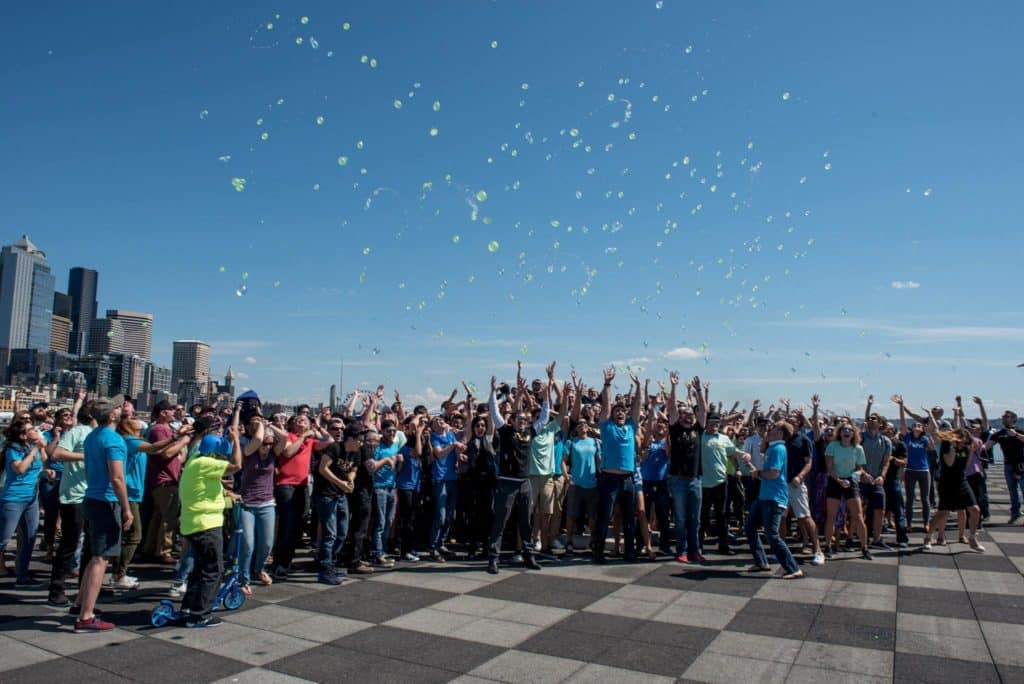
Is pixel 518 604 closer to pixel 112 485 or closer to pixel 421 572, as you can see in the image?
pixel 421 572

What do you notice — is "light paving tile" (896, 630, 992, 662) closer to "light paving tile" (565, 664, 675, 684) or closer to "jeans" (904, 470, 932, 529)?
"light paving tile" (565, 664, 675, 684)

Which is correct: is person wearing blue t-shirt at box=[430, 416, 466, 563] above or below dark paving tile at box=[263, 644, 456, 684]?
above

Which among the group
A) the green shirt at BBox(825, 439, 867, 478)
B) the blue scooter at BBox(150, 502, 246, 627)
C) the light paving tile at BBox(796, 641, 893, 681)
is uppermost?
the green shirt at BBox(825, 439, 867, 478)

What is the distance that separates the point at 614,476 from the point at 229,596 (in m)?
5.12

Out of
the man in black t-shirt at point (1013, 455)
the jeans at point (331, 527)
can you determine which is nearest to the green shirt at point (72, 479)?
the jeans at point (331, 527)

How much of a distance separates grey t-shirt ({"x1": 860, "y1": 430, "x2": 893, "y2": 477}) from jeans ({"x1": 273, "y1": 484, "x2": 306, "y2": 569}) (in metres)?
A: 8.70

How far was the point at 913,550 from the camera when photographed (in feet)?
34.0

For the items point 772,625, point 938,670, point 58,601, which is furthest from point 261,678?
point 938,670

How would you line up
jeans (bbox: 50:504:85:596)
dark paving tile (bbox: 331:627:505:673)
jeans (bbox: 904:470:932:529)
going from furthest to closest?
jeans (bbox: 904:470:932:529)
jeans (bbox: 50:504:85:596)
dark paving tile (bbox: 331:627:505:673)

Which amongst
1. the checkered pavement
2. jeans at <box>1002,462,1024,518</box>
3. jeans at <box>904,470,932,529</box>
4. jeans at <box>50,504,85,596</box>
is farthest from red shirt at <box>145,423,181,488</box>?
jeans at <box>1002,462,1024,518</box>

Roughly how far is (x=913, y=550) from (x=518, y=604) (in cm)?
689

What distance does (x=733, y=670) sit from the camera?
5.27m

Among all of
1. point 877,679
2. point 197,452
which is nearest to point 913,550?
point 877,679

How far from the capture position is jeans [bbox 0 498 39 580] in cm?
777
